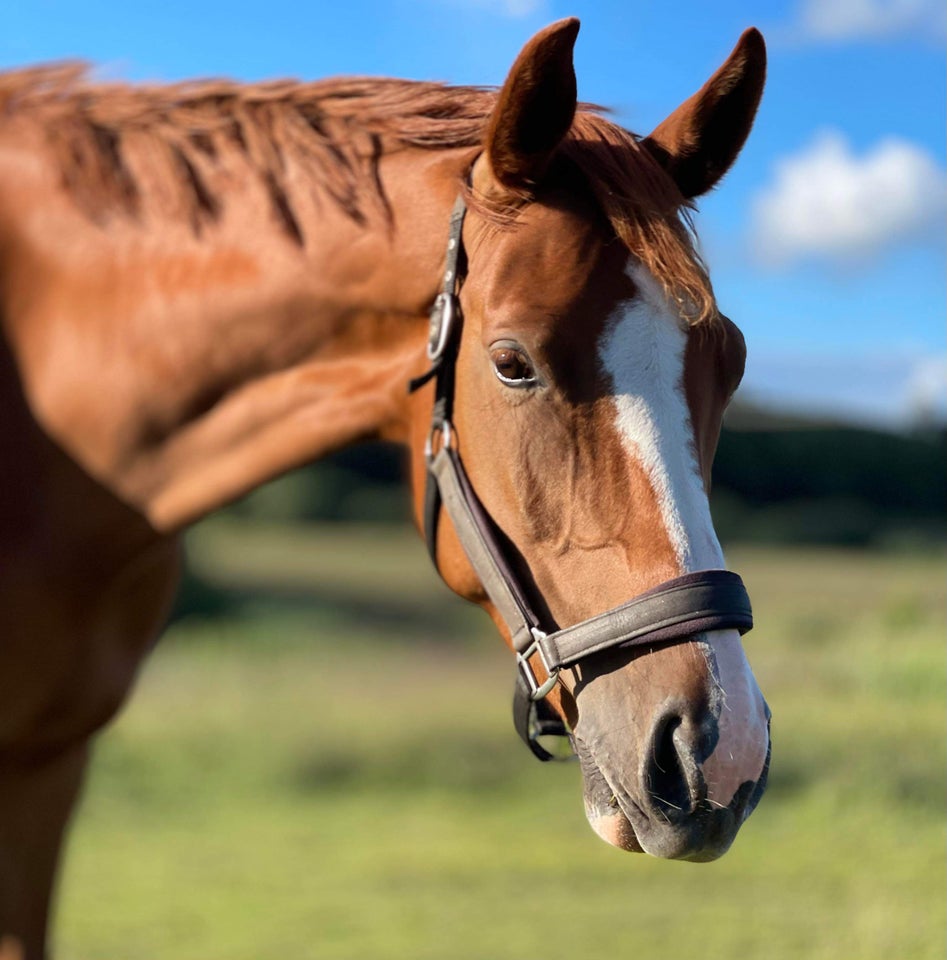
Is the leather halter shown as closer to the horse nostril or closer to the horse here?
the horse

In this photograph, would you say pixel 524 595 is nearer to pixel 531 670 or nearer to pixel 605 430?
pixel 531 670

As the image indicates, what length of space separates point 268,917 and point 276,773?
270cm

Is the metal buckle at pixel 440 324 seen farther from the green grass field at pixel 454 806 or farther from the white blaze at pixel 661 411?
the green grass field at pixel 454 806

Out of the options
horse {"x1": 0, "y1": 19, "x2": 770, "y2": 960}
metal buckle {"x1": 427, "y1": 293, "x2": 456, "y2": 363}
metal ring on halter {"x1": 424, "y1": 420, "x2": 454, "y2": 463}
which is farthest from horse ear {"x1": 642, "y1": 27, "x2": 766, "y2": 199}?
metal ring on halter {"x1": 424, "y1": 420, "x2": 454, "y2": 463}

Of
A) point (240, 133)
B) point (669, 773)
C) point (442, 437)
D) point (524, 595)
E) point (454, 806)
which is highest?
point (240, 133)

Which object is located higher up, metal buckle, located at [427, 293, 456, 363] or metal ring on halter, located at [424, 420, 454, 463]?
metal buckle, located at [427, 293, 456, 363]

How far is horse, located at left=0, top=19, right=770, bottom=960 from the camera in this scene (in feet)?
5.35

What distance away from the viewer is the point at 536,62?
1.72 metres

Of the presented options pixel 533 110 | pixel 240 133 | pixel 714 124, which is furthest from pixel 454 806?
pixel 533 110

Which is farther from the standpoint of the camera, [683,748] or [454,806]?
[454,806]

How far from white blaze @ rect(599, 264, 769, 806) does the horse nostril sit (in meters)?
0.05

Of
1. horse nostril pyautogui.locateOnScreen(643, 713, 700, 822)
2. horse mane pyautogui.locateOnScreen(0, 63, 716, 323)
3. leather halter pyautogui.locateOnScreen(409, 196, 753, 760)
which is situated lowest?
horse nostril pyautogui.locateOnScreen(643, 713, 700, 822)

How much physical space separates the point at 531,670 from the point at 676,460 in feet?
1.41

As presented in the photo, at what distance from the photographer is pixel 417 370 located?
6.37ft
